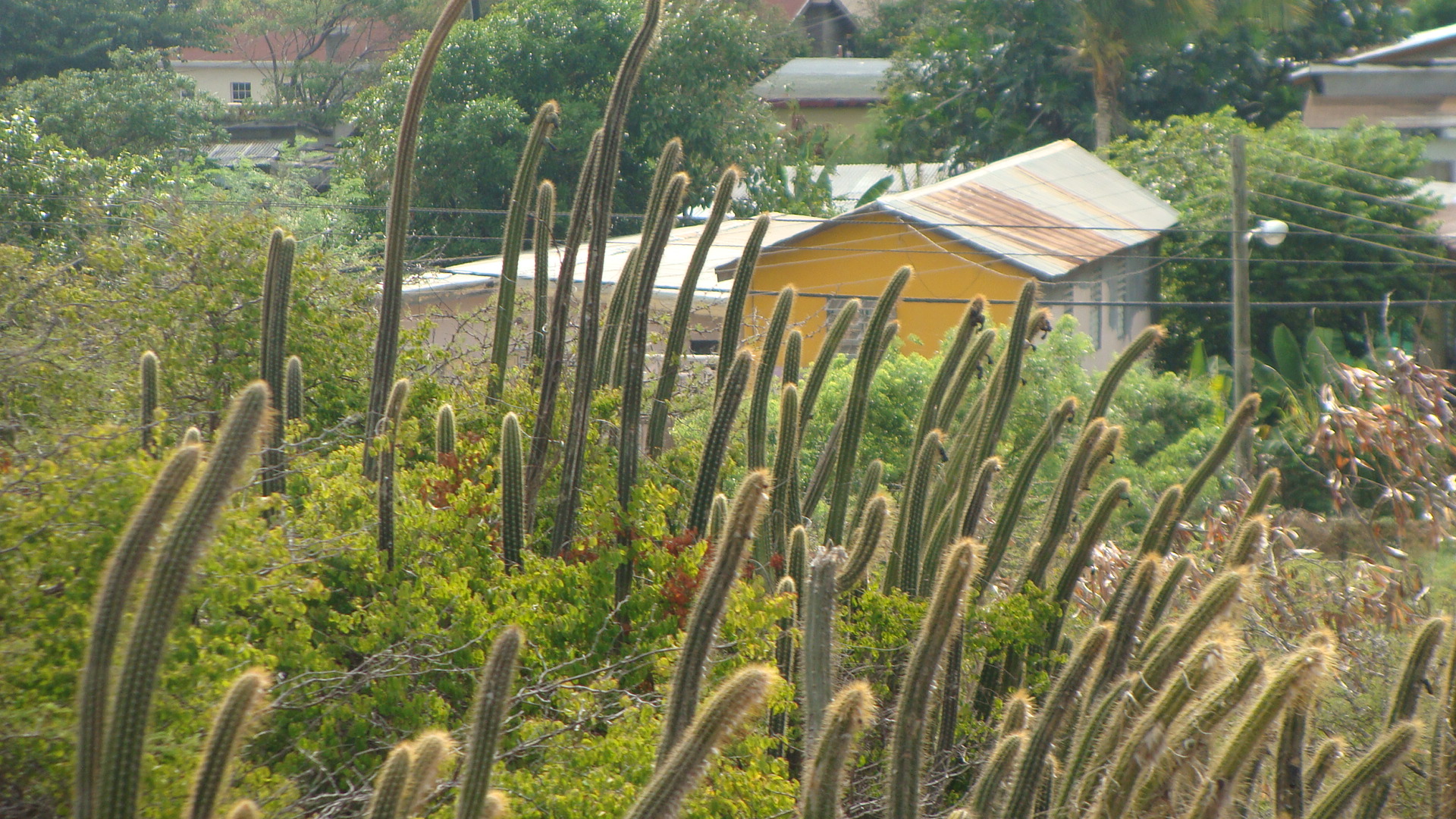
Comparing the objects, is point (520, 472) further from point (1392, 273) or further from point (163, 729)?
point (1392, 273)

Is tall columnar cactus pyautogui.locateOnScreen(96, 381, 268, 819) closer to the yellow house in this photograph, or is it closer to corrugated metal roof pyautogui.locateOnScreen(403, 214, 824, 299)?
corrugated metal roof pyautogui.locateOnScreen(403, 214, 824, 299)

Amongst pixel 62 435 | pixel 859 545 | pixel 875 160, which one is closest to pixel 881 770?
pixel 859 545

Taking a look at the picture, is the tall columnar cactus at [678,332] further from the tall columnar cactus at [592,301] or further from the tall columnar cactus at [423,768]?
the tall columnar cactus at [423,768]

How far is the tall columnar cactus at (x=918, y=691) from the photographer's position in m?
3.75

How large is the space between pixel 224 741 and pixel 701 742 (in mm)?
1015

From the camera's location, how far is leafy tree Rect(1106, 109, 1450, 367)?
2223 cm

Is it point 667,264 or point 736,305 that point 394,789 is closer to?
point 736,305

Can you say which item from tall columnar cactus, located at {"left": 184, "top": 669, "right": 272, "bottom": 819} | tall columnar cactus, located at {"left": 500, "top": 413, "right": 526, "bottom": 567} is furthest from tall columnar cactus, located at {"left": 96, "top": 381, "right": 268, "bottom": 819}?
tall columnar cactus, located at {"left": 500, "top": 413, "right": 526, "bottom": 567}

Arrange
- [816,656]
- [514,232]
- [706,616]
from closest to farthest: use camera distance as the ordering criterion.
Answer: [706,616]
[816,656]
[514,232]

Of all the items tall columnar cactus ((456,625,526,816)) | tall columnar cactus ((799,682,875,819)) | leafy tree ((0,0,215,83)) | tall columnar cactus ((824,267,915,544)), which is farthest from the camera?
leafy tree ((0,0,215,83))

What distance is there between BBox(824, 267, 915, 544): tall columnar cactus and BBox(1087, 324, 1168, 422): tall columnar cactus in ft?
3.44

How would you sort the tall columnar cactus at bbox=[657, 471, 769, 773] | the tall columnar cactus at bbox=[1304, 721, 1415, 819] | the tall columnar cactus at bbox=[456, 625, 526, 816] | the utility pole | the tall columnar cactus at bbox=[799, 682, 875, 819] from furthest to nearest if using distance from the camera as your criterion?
the utility pole
the tall columnar cactus at bbox=[1304, 721, 1415, 819]
the tall columnar cactus at bbox=[657, 471, 769, 773]
the tall columnar cactus at bbox=[799, 682, 875, 819]
the tall columnar cactus at bbox=[456, 625, 526, 816]

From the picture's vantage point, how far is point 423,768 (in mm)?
2771

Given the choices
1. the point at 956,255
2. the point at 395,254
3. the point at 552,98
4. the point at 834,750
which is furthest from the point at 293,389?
the point at 552,98
